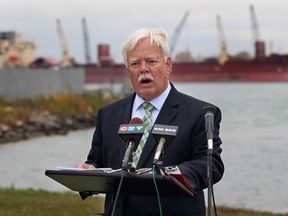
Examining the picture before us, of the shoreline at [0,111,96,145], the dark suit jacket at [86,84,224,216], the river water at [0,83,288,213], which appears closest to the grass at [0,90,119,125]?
the shoreline at [0,111,96,145]

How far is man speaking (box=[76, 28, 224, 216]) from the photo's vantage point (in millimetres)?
4320

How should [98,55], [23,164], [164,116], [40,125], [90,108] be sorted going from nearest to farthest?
[164,116]
[23,164]
[40,125]
[90,108]
[98,55]

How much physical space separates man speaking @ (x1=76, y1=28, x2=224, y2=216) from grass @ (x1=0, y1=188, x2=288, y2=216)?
5.92 metres

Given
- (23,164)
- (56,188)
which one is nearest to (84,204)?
(56,188)

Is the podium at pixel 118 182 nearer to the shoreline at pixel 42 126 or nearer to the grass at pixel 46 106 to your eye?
the shoreline at pixel 42 126

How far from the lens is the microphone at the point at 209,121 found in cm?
411

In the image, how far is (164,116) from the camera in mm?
4473

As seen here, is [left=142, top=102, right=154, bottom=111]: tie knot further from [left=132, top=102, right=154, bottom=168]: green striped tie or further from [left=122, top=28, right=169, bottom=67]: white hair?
[left=122, top=28, right=169, bottom=67]: white hair

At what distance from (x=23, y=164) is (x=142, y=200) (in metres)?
19.3

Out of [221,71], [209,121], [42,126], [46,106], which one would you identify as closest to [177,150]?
[209,121]

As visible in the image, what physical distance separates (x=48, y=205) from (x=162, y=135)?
7520 mm

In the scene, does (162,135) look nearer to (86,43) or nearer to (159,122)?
(159,122)

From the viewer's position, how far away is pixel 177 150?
439 centimetres

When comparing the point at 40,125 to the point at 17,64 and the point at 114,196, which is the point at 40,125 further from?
the point at 17,64
